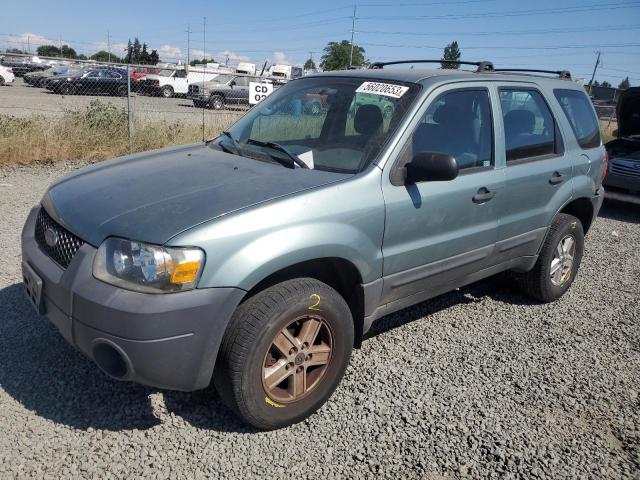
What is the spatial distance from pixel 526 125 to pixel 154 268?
2.98 metres

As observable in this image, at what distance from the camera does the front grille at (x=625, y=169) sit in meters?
8.10

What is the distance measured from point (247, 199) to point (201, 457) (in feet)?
4.16

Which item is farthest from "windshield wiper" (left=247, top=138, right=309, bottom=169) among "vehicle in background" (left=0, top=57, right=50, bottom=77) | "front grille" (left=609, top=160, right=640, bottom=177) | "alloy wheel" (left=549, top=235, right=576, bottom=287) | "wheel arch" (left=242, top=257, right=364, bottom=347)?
"vehicle in background" (left=0, top=57, right=50, bottom=77)

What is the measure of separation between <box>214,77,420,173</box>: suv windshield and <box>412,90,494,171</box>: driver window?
0.19m

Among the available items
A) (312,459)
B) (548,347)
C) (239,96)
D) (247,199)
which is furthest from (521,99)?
(239,96)

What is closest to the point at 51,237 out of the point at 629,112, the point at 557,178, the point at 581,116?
the point at 557,178

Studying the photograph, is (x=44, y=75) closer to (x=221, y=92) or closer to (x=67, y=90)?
(x=67, y=90)

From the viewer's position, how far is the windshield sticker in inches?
127

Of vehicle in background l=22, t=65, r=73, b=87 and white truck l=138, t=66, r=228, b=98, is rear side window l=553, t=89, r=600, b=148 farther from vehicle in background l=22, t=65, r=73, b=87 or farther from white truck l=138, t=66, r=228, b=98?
white truck l=138, t=66, r=228, b=98

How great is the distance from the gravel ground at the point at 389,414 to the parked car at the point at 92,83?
2102cm

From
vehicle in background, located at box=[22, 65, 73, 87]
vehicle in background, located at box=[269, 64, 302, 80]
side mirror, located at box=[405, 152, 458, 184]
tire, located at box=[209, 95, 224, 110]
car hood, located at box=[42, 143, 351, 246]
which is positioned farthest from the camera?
vehicle in background, located at box=[269, 64, 302, 80]

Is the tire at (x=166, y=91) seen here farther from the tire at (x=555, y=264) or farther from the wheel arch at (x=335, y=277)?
the wheel arch at (x=335, y=277)

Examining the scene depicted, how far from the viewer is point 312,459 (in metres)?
2.55

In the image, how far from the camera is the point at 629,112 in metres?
7.87
